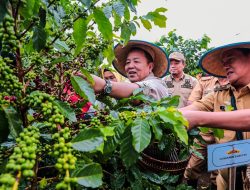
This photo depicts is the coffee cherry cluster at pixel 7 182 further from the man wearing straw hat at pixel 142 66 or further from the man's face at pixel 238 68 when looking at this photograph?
the man's face at pixel 238 68

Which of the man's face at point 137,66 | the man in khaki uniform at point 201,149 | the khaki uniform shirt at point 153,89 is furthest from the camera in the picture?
the man in khaki uniform at point 201,149

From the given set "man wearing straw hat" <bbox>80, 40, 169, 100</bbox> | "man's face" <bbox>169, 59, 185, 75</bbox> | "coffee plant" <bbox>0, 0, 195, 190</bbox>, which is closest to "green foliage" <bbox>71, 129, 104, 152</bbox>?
"coffee plant" <bbox>0, 0, 195, 190</bbox>

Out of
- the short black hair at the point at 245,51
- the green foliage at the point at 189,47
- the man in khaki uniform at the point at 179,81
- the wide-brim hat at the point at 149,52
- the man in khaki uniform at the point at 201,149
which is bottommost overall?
the man in khaki uniform at the point at 201,149

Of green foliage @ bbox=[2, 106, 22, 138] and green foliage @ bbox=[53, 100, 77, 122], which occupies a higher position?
green foliage @ bbox=[53, 100, 77, 122]

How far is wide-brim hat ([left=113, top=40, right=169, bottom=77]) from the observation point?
2558mm

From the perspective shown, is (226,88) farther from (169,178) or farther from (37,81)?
(37,81)

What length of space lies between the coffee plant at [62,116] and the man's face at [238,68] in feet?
2.98

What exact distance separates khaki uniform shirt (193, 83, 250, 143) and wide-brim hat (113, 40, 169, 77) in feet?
1.96

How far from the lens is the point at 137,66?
8.30 ft

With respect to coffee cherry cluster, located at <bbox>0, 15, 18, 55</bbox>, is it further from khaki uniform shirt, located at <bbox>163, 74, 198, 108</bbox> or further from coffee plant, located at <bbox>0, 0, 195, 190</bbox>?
khaki uniform shirt, located at <bbox>163, 74, 198, 108</bbox>

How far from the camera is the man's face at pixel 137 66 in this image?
2523mm

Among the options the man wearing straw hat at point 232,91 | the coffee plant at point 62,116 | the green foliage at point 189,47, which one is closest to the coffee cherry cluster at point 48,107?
the coffee plant at point 62,116

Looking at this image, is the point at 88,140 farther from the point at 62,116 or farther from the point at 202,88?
the point at 202,88

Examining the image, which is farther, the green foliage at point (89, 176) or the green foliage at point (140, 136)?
the green foliage at point (140, 136)
